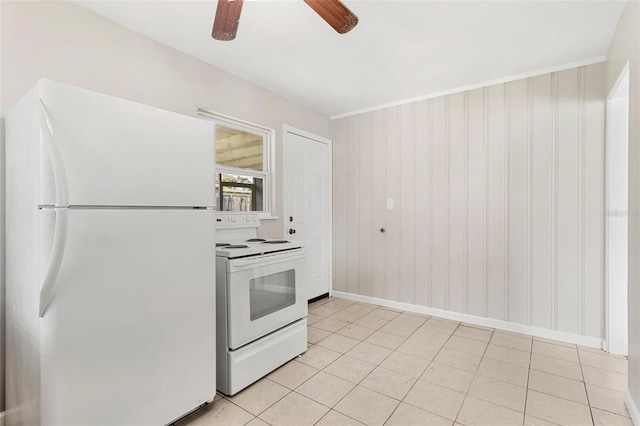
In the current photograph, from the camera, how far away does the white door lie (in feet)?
11.8

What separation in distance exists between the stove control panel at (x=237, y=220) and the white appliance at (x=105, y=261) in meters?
0.91

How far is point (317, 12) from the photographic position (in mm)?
1534

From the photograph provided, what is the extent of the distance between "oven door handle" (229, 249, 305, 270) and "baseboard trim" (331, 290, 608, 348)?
5.81ft

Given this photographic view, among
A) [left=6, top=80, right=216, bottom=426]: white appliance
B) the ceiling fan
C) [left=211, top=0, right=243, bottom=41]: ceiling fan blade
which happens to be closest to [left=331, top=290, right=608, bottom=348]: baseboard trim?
[left=6, top=80, right=216, bottom=426]: white appliance

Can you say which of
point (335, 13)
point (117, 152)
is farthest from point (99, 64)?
point (335, 13)

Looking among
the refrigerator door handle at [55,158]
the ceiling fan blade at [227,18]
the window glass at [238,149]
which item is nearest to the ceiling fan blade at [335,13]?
the ceiling fan blade at [227,18]

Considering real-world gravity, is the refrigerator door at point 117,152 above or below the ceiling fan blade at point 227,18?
below

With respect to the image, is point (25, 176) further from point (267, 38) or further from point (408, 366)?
point (408, 366)

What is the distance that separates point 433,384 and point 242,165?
2429 millimetres

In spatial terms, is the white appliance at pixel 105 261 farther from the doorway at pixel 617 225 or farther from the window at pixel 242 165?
the doorway at pixel 617 225

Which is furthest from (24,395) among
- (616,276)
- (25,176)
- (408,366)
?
(616,276)

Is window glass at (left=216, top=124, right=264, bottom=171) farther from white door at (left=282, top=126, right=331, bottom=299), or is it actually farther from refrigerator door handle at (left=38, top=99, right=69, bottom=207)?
refrigerator door handle at (left=38, top=99, right=69, bottom=207)

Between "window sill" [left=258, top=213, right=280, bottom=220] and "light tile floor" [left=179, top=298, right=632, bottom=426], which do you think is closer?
"light tile floor" [left=179, top=298, right=632, bottom=426]

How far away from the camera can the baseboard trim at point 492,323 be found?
2738 mm
